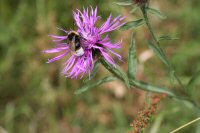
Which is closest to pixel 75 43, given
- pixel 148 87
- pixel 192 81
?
pixel 148 87

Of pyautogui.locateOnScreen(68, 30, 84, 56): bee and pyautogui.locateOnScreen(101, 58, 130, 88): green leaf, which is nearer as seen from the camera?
pyautogui.locateOnScreen(68, 30, 84, 56): bee

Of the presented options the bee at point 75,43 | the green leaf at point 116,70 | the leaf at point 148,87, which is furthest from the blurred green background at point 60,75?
the bee at point 75,43

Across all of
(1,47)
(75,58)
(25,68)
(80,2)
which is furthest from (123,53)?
(75,58)

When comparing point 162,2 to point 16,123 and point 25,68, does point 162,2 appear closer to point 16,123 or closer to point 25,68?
point 25,68

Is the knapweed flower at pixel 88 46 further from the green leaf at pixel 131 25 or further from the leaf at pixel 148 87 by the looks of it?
the leaf at pixel 148 87

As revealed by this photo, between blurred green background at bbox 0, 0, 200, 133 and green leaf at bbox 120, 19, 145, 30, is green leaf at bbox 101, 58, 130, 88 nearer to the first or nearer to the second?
green leaf at bbox 120, 19, 145, 30

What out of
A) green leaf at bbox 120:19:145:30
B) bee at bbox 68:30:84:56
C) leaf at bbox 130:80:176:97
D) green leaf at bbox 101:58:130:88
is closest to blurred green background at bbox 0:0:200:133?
leaf at bbox 130:80:176:97

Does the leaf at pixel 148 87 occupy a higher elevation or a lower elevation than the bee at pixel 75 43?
lower
